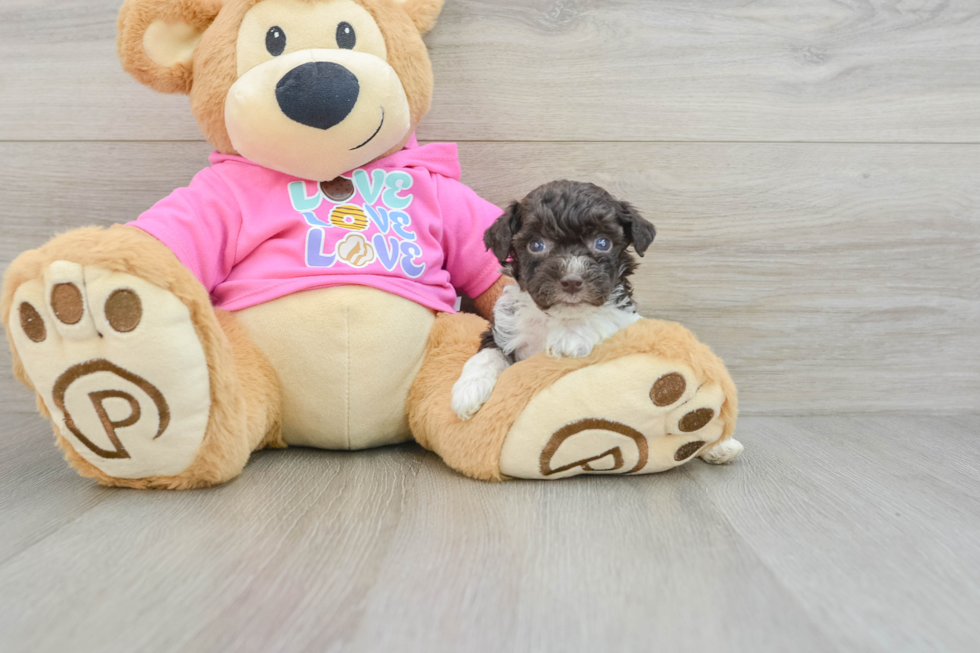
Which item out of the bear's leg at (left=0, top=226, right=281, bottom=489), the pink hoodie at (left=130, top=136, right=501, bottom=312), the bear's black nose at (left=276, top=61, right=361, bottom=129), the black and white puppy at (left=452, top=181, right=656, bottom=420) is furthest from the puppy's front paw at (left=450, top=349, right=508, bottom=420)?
the bear's black nose at (left=276, top=61, right=361, bottom=129)

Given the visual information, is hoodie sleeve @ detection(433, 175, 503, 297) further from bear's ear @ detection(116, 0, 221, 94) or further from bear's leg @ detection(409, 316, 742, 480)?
bear's ear @ detection(116, 0, 221, 94)

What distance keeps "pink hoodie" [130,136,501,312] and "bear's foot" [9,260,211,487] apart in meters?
0.27

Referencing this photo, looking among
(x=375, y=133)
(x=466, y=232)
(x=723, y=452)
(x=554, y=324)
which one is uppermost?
(x=375, y=133)

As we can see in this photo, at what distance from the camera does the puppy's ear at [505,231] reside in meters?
1.51

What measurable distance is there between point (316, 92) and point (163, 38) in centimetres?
47

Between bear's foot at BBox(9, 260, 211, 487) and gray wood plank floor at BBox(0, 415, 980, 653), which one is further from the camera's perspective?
bear's foot at BBox(9, 260, 211, 487)

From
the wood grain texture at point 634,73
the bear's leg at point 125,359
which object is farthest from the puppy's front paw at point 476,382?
the wood grain texture at point 634,73

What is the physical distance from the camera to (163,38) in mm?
1616

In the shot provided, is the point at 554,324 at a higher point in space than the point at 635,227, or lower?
lower

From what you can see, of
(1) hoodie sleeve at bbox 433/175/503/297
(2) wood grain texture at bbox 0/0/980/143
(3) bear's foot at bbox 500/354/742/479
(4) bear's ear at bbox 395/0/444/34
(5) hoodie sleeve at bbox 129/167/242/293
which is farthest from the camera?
(2) wood grain texture at bbox 0/0/980/143

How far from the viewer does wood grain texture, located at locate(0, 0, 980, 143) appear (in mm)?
1989

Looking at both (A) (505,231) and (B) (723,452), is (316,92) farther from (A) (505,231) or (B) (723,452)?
(B) (723,452)

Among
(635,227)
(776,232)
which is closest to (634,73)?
(776,232)

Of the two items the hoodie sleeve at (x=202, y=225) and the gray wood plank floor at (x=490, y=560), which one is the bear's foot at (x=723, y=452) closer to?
the gray wood plank floor at (x=490, y=560)
